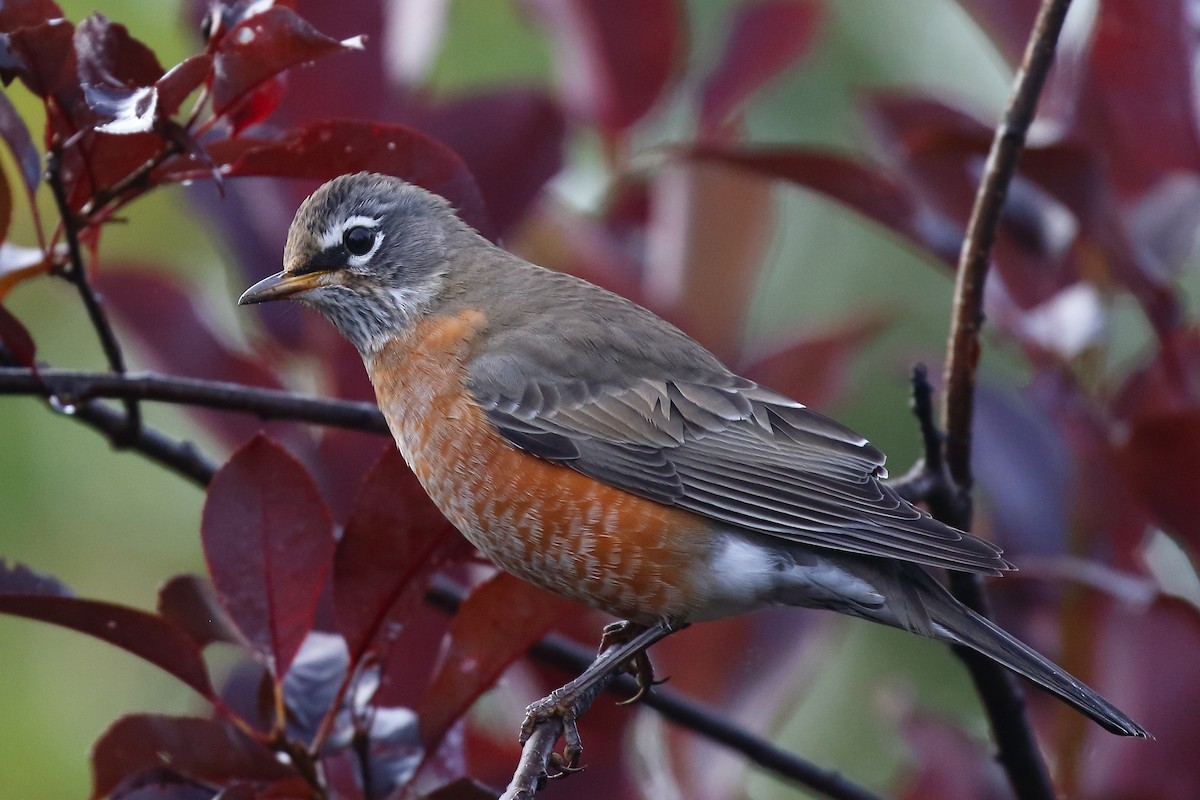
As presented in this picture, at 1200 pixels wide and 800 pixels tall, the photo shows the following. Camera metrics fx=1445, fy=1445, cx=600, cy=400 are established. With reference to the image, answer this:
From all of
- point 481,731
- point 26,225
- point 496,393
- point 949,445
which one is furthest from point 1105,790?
point 26,225

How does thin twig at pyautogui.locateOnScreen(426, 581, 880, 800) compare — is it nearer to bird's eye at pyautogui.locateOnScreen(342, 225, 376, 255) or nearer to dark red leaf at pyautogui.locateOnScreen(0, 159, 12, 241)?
bird's eye at pyautogui.locateOnScreen(342, 225, 376, 255)

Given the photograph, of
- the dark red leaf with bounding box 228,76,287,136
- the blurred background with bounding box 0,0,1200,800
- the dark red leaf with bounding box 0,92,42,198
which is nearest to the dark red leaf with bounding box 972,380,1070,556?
the blurred background with bounding box 0,0,1200,800

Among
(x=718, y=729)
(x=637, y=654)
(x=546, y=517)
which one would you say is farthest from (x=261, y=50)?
(x=718, y=729)

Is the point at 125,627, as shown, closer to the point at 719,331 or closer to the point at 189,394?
the point at 189,394

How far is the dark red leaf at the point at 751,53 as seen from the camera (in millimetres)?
3652

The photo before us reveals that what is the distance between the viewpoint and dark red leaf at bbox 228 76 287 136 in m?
2.27

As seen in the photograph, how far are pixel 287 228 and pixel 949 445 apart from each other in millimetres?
1513

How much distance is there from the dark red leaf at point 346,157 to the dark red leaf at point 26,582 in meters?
0.64

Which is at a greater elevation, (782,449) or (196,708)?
(782,449)

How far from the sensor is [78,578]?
583 cm

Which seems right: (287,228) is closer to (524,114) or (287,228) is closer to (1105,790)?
(524,114)

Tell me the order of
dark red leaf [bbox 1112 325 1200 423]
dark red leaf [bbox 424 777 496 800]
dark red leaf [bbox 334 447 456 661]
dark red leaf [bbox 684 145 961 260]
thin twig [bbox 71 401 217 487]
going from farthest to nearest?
dark red leaf [bbox 1112 325 1200 423] → dark red leaf [bbox 684 145 961 260] → thin twig [bbox 71 401 217 487] → dark red leaf [bbox 334 447 456 661] → dark red leaf [bbox 424 777 496 800]

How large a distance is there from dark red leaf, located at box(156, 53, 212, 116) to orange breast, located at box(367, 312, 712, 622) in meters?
0.87

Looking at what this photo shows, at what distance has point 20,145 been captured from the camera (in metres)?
2.17
